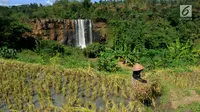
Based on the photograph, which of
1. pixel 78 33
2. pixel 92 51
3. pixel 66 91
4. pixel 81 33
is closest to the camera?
pixel 66 91

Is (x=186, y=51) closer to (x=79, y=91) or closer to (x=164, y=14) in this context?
(x=79, y=91)

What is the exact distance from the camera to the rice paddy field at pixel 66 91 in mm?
5344

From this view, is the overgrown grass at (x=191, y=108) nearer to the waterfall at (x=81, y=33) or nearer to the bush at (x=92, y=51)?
the bush at (x=92, y=51)

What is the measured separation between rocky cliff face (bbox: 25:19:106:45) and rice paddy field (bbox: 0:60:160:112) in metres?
12.6

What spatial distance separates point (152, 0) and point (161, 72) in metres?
19.5

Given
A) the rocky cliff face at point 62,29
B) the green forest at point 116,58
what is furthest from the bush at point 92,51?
the rocky cliff face at point 62,29

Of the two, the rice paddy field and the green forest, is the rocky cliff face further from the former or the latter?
the rice paddy field

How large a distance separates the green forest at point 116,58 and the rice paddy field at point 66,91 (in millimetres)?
20

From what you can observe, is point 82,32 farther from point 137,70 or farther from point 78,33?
point 137,70

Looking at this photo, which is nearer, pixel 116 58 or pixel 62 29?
pixel 116 58

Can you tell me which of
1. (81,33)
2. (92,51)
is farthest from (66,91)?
(81,33)

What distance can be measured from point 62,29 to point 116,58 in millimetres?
8618

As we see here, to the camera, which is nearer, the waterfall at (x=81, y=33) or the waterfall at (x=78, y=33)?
the waterfall at (x=78, y=33)

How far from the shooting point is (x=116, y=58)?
14656 millimetres
